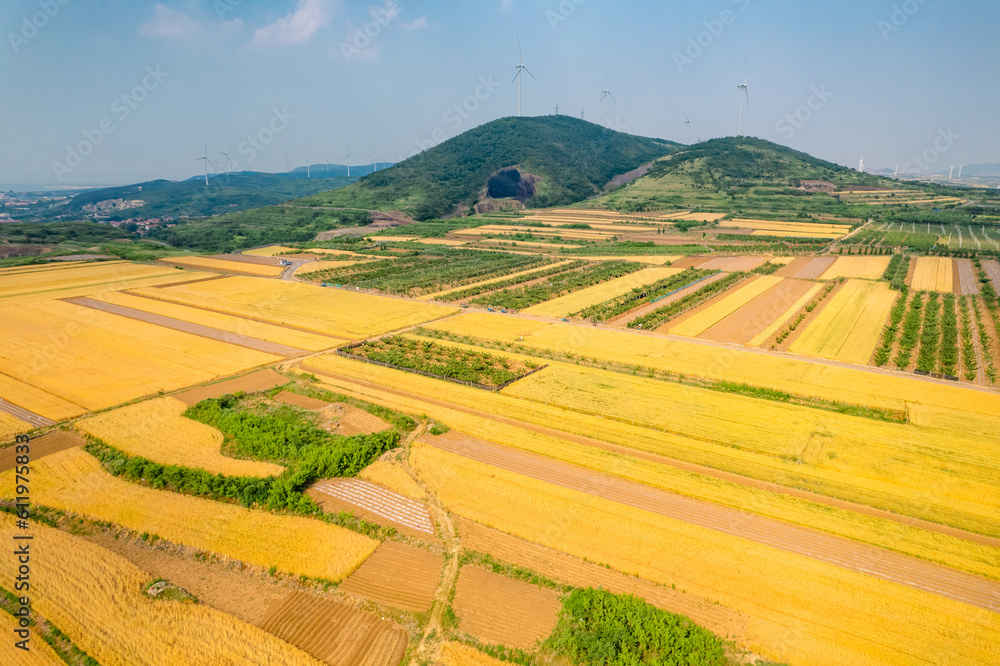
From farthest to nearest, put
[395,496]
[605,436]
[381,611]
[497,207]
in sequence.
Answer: [497,207] → [605,436] → [395,496] → [381,611]

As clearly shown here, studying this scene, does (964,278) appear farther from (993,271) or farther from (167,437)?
(167,437)

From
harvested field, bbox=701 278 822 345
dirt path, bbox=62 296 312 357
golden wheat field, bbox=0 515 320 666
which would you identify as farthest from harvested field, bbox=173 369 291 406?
harvested field, bbox=701 278 822 345

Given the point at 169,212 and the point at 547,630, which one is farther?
the point at 169,212

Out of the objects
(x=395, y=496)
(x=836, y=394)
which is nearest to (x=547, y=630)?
(x=395, y=496)

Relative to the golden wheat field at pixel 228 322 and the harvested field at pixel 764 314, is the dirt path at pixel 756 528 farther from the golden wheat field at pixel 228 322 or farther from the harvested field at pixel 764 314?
the harvested field at pixel 764 314

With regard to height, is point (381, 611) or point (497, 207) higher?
point (497, 207)

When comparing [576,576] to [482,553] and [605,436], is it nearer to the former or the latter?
[482,553]

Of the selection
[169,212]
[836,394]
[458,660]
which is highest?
[169,212]
